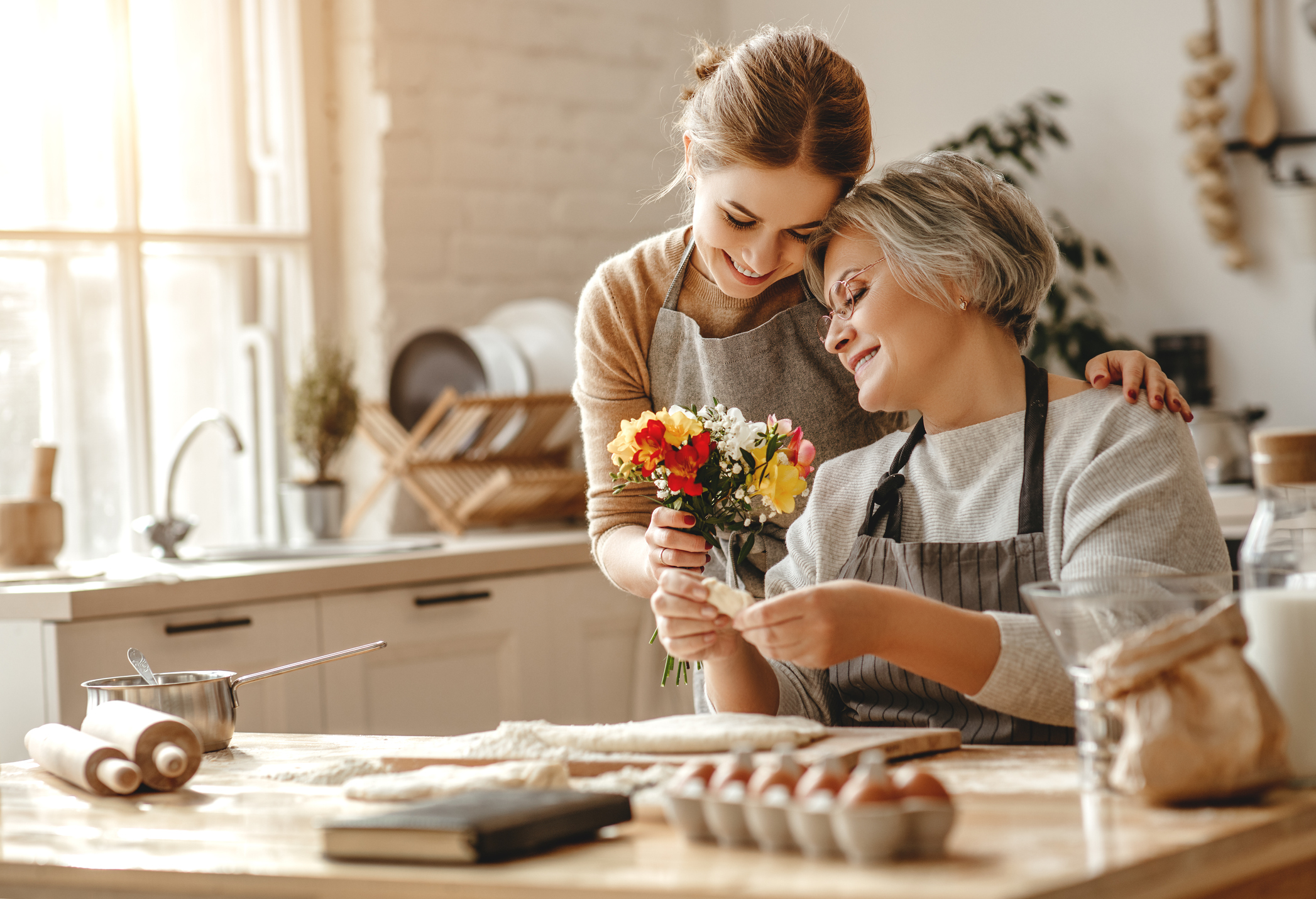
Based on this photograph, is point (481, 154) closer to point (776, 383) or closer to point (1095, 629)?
point (776, 383)

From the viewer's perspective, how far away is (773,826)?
1.05 meters

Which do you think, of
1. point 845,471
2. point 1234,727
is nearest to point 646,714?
point 845,471

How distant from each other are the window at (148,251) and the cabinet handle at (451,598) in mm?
804

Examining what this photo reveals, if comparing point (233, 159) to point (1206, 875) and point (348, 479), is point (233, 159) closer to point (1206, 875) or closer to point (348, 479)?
point (348, 479)

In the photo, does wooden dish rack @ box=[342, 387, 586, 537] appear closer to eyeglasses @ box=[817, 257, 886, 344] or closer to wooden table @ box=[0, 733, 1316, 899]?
eyeglasses @ box=[817, 257, 886, 344]

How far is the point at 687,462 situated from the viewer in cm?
166

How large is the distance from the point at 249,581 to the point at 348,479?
1.08 meters

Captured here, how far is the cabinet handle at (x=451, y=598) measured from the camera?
10.6 feet

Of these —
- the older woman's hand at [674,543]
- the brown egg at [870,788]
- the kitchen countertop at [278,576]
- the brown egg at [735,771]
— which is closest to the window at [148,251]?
the kitchen countertop at [278,576]

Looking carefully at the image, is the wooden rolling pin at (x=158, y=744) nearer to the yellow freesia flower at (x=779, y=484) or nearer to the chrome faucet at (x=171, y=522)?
the yellow freesia flower at (x=779, y=484)

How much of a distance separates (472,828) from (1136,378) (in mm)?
1062

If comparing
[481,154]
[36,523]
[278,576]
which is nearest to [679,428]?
[278,576]

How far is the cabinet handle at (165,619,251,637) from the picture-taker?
112 inches

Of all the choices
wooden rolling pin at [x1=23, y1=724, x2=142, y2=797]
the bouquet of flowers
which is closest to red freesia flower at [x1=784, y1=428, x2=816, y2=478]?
the bouquet of flowers
